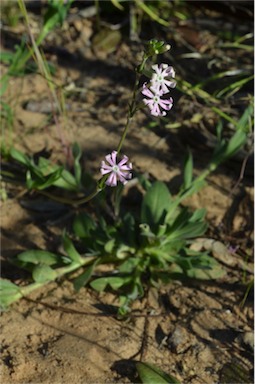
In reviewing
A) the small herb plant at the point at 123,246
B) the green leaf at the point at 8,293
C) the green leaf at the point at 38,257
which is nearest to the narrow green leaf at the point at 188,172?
the small herb plant at the point at 123,246

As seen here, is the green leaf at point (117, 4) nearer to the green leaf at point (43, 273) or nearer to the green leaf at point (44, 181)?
the green leaf at point (44, 181)

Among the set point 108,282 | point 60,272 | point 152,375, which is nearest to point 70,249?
point 60,272

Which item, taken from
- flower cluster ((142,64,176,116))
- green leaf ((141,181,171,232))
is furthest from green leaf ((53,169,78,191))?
flower cluster ((142,64,176,116))

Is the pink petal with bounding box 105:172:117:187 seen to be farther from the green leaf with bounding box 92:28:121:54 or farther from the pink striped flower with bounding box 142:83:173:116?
the green leaf with bounding box 92:28:121:54

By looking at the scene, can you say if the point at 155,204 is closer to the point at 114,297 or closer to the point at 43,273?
the point at 114,297

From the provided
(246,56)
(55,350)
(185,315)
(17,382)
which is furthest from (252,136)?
(17,382)

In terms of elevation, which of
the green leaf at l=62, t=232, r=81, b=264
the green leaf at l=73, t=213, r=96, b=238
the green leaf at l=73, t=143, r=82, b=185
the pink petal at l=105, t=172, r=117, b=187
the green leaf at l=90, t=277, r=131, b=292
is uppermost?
the pink petal at l=105, t=172, r=117, b=187

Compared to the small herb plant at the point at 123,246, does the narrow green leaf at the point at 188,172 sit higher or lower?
higher
